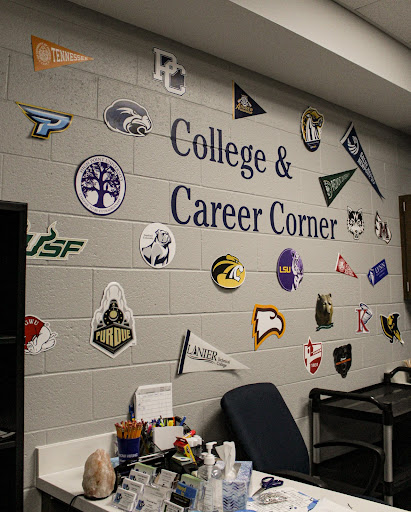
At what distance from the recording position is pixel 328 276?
337 centimetres

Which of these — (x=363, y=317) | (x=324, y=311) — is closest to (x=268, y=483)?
(x=324, y=311)

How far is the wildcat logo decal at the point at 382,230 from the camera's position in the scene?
12.6 feet

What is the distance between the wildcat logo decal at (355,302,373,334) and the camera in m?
3.58

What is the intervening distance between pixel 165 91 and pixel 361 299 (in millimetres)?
1986

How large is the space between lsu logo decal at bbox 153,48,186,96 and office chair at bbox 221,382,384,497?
1.53 m

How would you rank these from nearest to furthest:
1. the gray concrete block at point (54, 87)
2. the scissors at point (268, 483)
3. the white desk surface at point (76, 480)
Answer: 1. the white desk surface at point (76, 480)
2. the scissors at point (268, 483)
3. the gray concrete block at point (54, 87)

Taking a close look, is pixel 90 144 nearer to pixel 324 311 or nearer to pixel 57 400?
pixel 57 400

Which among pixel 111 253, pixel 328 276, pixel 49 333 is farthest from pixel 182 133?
pixel 328 276

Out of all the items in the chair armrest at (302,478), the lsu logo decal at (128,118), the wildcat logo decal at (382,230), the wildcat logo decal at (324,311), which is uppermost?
the lsu logo decal at (128,118)

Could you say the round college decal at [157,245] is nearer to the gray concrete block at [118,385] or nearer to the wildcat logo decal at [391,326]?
the gray concrete block at [118,385]

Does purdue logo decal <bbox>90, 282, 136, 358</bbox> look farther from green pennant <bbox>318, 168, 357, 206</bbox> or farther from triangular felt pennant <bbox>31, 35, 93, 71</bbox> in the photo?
green pennant <bbox>318, 168, 357, 206</bbox>

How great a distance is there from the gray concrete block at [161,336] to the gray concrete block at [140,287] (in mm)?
46

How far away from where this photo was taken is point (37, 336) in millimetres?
2043

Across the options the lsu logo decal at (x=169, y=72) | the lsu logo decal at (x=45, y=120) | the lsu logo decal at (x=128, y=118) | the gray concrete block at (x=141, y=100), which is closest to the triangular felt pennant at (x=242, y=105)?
the lsu logo decal at (x=169, y=72)
